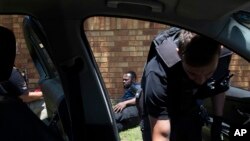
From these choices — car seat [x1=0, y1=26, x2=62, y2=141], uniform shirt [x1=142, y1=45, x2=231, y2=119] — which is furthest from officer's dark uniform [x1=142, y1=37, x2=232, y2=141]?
car seat [x1=0, y1=26, x2=62, y2=141]

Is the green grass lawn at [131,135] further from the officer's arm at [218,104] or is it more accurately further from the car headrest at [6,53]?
the car headrest at [6,53]

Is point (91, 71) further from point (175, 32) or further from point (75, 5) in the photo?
point (175, 32)

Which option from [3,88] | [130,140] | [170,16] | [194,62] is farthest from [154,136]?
[130,140]

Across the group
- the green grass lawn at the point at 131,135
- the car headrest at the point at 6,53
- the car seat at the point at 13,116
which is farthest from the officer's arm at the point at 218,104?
the green grass lawn at the point at 131,135

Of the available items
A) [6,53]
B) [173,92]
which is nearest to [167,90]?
[173,92]

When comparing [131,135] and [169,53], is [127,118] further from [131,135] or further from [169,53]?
[169,53]

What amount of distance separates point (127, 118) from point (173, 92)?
3676mm

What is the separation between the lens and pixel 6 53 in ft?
6.64

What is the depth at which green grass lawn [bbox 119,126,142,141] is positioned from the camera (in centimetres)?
632

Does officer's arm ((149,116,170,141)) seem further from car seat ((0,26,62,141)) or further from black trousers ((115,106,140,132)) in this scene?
black trousers ((115,106,140,132))

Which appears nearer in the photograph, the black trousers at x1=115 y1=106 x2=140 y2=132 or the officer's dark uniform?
the officer's dark uniform

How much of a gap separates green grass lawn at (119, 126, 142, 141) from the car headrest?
4317 millimetres

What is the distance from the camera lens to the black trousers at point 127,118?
6380mm

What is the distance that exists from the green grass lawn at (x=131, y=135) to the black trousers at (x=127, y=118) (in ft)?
0.16
